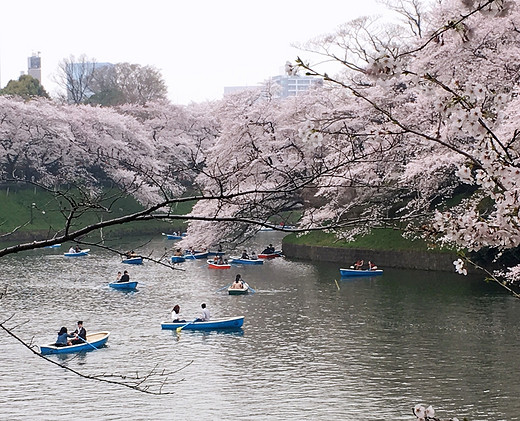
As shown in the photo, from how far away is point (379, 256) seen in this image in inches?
1350

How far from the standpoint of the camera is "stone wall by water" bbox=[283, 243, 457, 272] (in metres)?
31.4

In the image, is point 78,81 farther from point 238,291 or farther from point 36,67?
point 238,291

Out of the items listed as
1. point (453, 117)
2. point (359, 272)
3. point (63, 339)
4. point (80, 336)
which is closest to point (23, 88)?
point (359, 272)

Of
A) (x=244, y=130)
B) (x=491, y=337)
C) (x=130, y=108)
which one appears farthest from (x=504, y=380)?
(x=130, y=108)

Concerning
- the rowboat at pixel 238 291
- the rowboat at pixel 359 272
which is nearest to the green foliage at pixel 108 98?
the rowboat at pixel 359 272

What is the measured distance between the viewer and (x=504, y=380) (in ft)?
53.4

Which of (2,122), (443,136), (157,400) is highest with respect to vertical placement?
(2,122)

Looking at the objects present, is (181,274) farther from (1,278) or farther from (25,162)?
(25,162)

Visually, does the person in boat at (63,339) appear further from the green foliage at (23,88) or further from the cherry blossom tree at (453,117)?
the green foliage at (23,88)

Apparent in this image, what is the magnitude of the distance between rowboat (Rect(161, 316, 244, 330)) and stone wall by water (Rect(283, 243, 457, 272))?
448 inches

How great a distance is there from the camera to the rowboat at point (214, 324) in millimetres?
22078

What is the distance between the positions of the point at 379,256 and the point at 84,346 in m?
17.3

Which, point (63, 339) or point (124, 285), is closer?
point (63, 339)

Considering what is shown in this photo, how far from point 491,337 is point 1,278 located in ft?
65.2
